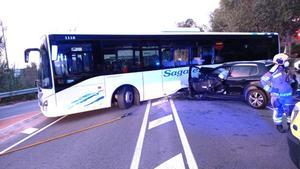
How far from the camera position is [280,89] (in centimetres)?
669

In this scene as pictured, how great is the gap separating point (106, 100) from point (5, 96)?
378 inches

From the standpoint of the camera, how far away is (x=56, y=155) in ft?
20.9

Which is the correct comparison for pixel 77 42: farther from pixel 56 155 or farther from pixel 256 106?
pixel 256 106

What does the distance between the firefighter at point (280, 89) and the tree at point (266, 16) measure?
20925 millimetres

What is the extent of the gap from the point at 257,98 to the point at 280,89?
11.1ft

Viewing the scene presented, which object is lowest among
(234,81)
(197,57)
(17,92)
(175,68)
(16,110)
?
(16,110)

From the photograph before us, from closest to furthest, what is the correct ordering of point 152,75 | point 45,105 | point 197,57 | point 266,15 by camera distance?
point 45,105, point 152,75, point 197,57, point 266,15

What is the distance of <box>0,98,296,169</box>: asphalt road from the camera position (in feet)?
17.9

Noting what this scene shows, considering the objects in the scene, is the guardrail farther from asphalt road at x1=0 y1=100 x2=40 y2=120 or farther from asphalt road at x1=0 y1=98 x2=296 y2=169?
asphalt road at x1=0 y1=98 x2=296 y2=169

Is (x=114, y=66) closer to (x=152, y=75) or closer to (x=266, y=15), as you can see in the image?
(x=152, y=75)

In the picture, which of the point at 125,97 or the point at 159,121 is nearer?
the point at 159,121

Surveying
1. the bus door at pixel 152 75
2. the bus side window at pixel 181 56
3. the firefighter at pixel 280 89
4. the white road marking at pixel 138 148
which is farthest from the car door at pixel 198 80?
the firefighter at pixel 280 89

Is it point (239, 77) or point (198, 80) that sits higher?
point (239, 77)

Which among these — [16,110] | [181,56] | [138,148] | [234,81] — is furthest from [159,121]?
[16,110]
